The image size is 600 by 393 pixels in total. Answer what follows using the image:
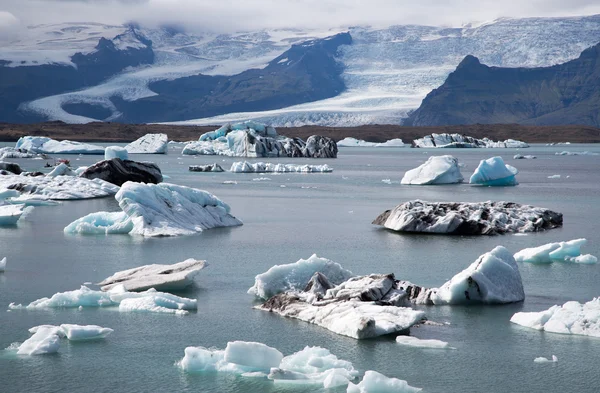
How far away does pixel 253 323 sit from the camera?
742cm

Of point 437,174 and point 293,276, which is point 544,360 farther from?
point 437,174

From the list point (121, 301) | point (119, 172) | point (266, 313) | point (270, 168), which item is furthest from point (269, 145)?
point (266, 313)

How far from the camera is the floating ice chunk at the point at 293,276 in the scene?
834 cm

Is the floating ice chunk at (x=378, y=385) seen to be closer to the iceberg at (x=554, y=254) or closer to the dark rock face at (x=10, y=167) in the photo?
the iceberg at (x=554, y=254)

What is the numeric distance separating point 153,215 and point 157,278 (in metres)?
4.79

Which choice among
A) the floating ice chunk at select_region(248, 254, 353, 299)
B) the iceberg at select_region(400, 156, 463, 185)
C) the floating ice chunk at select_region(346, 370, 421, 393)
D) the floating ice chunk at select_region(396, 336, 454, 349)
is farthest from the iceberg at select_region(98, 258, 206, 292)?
the iceberg at select_region(400, 156, 463, 185)

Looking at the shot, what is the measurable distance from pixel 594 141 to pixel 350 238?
8362 centimetres

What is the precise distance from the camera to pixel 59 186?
2011cm

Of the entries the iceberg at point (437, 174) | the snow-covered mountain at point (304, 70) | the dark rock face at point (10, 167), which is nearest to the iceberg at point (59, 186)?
→ the dark rock face at point (10, 167)

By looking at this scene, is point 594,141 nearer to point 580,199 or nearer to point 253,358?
point 580,199

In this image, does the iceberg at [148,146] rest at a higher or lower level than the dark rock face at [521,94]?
lower

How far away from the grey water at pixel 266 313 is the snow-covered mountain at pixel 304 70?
7262 centimetres

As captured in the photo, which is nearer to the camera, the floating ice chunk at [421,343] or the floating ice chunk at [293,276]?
the floating ice chunk at [421,343]

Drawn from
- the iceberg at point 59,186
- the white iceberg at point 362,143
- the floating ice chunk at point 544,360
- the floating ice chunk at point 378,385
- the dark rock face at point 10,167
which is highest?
the dark rock face at point 10,167
